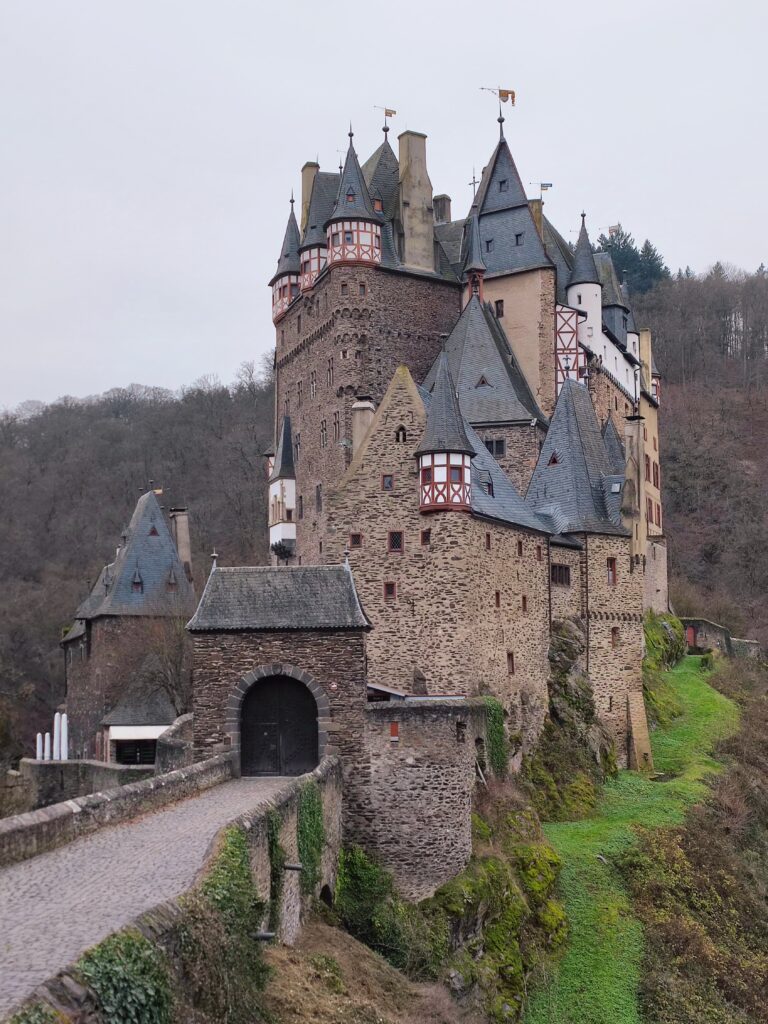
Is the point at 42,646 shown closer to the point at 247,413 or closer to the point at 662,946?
the point at 247,413

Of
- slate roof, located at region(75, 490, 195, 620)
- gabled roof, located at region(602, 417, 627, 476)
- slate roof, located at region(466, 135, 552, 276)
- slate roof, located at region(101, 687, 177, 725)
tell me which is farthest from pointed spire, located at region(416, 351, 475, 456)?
slate roof, located at region(75, 490, 195, 620)

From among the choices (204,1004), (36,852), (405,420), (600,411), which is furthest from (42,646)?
(204,1004)

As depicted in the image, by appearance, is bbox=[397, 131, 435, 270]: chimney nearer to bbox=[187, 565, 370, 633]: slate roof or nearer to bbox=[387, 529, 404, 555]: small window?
bbox=[387, 529, 404, 555]: small window

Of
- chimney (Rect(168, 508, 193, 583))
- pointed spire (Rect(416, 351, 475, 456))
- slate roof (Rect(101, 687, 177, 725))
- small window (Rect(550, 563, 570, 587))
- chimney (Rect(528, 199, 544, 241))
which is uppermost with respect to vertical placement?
chimney (Rect(528, 199, 544, 241))

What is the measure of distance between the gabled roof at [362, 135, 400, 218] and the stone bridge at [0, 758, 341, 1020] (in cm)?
3084

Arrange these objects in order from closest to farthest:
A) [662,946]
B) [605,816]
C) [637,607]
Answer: [662,946] < [605,816] < [637,607]

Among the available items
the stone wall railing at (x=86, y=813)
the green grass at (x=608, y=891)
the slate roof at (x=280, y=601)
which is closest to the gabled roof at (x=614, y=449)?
the green grass at (x=608, y=891)

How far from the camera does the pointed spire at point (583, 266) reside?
47.0 metres

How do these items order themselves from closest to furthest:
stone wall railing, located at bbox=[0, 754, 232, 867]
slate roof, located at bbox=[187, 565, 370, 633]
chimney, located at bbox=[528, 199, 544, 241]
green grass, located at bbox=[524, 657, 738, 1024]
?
stone wall railing, located at bbox=[0, 754, 232, 867]
slate roof, located at bbox=[187, 565, 370, 633]
green grass, located at bbox=[524, 657, 738, 1024]
chimney, located at bbox=[528, 199, 544, 241]

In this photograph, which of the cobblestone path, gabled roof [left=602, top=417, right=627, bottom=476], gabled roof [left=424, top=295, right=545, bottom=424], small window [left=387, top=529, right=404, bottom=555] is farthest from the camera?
gabled roof [left=424, top=295, right=545, bottom=424]

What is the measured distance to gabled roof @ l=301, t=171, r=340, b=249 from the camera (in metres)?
48.2

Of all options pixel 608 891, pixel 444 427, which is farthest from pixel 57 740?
pixel 608 891

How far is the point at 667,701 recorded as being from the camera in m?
42.4

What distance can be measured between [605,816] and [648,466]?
2760 cm
